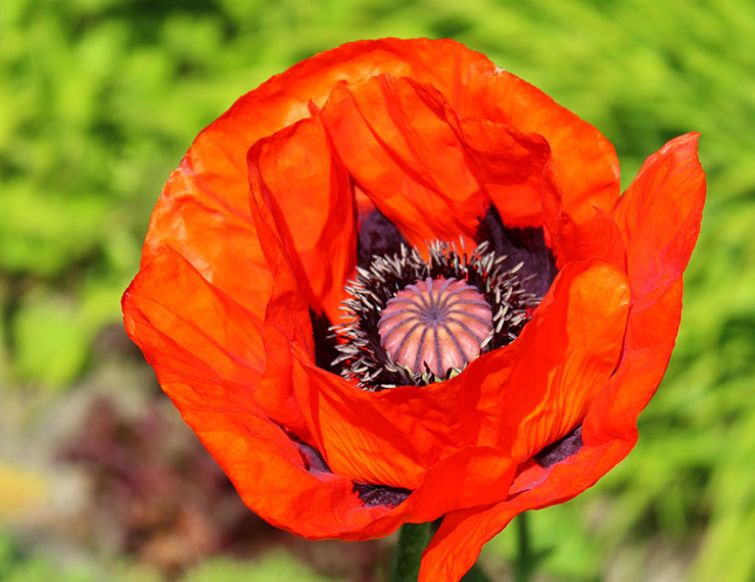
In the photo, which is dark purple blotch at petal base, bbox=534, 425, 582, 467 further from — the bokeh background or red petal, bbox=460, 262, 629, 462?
the bokeh background

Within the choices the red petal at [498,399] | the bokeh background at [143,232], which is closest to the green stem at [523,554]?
the red petal at [498,399]

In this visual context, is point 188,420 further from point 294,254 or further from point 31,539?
point 31,539

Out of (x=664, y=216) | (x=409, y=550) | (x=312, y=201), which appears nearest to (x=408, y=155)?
(x=312, y=201)

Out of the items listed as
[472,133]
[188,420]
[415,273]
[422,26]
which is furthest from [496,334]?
[422,26]

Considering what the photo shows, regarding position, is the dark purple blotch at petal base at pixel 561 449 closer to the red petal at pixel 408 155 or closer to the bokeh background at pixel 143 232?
the red petal at pixel 408 155

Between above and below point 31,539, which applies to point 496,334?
above
